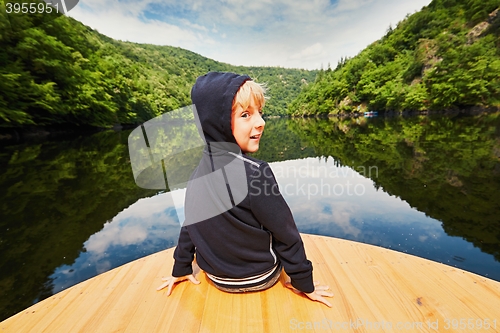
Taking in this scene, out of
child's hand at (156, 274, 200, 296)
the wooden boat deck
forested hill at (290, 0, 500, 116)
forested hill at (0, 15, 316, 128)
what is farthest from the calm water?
forested hill at (290, 0, 500, 116)

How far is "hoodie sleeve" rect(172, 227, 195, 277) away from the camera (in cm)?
153

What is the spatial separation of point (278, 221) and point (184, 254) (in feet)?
2.59

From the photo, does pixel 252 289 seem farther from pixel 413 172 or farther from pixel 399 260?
pixel 413 172

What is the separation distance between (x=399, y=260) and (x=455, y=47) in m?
47.9

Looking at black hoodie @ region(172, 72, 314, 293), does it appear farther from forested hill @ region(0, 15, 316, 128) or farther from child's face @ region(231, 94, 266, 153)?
forested hill @ region(0, 15, 316, 128)

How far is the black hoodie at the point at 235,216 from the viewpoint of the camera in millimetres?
1101

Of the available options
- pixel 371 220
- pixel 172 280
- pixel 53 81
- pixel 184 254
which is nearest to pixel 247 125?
pixel 184 254

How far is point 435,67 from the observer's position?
110 ft

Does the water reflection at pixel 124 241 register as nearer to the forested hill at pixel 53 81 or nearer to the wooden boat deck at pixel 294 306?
the wooden boat deck at pixel 294 306

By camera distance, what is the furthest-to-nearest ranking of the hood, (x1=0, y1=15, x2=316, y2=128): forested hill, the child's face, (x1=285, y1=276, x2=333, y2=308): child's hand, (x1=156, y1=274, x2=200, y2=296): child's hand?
1. (x1=0, y1=15, x2=316, y2=128): forested hill
2. (x1=156, y1=274, x2=200, y2=296): child's hand
3. (x1=285, y1=276, x2=333, y2=308): child's hand
4. the child's face
5. the hood

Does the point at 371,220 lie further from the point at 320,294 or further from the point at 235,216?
the point at 235,216

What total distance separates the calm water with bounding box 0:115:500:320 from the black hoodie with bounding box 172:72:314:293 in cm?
123

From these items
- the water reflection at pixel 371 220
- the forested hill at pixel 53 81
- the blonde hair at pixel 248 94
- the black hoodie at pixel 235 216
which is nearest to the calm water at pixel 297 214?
the water reflection at pixel 371 220

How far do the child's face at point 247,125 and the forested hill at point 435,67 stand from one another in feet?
128
